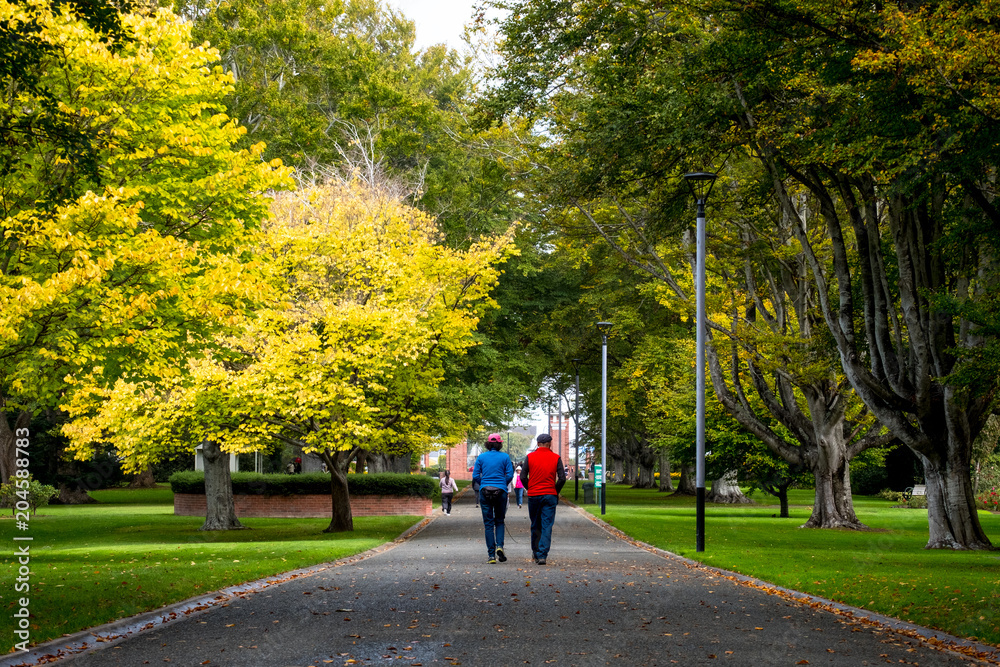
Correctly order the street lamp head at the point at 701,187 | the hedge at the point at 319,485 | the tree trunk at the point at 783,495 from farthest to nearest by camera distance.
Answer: the tree trunk at the point at 783,495 < the hedge at the point at 319,485 < the street lamp head at the point at 701,187

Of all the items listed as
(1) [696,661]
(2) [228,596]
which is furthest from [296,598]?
(1) [696,661]

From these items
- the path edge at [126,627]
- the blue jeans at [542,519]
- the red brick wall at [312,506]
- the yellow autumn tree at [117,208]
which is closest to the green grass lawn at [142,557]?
the path edge at [126,627]

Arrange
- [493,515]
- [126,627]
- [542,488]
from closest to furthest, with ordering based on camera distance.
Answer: [126,627], [542,488], [493,515]

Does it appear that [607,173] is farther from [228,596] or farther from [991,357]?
[228,596]

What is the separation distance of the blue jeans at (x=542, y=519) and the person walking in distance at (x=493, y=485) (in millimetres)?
455

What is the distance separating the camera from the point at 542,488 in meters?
15.6

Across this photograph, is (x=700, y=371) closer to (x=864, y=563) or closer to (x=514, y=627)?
(x=864, y=563)

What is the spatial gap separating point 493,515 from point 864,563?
20.5 feet

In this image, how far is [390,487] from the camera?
38.7m

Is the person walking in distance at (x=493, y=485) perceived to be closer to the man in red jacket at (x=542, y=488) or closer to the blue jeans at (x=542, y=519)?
the man in red jacket at (x=542, y=488)

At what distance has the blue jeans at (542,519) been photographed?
15570mm

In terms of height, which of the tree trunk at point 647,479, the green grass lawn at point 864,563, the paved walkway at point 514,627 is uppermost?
the paved walkway at point 514,627

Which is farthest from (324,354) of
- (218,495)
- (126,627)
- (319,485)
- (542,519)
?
(319,485)

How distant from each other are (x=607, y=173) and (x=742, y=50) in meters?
4.68
